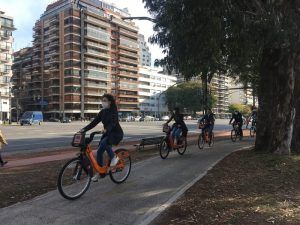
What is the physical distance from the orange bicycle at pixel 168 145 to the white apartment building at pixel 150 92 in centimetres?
13456

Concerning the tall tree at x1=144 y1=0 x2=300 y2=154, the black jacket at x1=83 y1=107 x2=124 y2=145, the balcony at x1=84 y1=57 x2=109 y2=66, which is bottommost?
the black jacket at x1=83 y1=107 x2=124 y2=145

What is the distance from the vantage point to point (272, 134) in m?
12.6

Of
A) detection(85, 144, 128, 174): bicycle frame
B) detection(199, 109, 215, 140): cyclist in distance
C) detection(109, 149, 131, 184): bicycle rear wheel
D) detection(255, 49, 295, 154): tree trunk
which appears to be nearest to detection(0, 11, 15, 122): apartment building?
detection(199, 109, 215, 140): cyclist in distance

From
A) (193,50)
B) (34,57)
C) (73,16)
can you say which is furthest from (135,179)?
(34,57)

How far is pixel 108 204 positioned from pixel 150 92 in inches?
5989

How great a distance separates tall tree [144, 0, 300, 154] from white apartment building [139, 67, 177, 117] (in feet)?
444

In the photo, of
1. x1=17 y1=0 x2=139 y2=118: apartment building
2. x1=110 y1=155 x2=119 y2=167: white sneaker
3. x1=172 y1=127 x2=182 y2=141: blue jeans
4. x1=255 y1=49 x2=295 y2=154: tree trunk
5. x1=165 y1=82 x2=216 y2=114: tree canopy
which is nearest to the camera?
x1=110 y1=155 x2=119 y2=167: white sneaker

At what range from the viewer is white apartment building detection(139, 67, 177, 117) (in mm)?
153750

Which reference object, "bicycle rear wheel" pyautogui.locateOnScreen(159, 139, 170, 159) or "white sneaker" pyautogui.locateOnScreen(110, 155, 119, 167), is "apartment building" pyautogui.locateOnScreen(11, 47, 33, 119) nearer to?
"bicycle rear wheel" pyautogui.locateOnScreen(159, 139, 170, 159)

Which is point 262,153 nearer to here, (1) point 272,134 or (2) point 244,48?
(1) point 272,134

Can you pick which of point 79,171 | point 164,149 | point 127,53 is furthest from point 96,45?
point 79,171

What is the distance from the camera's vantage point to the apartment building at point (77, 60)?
118 metres

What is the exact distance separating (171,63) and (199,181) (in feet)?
22.7

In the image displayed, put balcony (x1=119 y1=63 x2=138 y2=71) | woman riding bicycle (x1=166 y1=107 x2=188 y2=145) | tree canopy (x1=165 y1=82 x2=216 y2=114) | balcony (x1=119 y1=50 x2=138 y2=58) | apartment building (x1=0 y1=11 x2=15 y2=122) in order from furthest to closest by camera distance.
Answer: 1. balcony (x1=119 y1=63 x2=138 y2=71)
2. balcony (x1=119 y1=50 x2=138 y2=58)
3. tree canopy (x1=165 y1=82 x2=216 y2=114)
4. apartment building (x1=0 y1=11 x2=15 y2=122)
5. woman riding bicycle (x1=166 y1=107 x2=188 y2=145)
